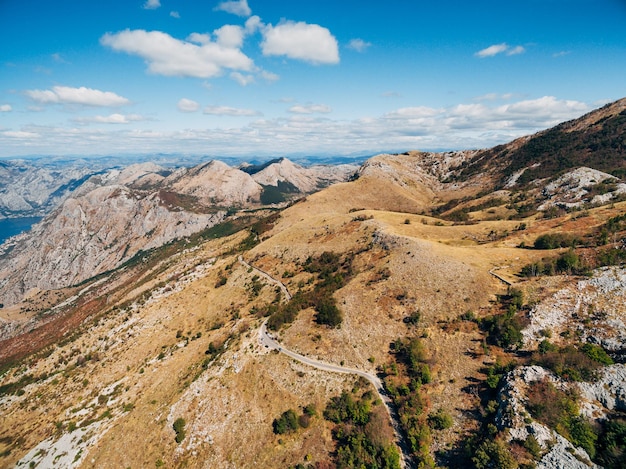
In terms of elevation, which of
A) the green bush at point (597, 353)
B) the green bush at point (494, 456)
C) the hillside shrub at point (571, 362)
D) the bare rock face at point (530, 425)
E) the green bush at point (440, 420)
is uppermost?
the green bush at point (597, 353)

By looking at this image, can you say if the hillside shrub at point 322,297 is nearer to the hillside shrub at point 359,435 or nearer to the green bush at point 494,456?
the hillside shrub at point 359,435

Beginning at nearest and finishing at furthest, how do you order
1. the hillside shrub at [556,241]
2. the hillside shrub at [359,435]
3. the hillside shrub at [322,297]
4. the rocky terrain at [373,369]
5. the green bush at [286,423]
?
the rocky terrain at [373,369]
the hillside shrub at [359,435]
the green bush at [286,423]
the hillside shrub at [322,297]
the hillside shrub at [556,241]

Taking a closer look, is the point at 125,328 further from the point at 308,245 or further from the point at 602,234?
the point at 602,234

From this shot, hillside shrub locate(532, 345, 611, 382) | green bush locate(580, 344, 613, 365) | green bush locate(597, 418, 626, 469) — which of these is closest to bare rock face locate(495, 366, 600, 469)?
green bush locate(597, 418, 626, 469)

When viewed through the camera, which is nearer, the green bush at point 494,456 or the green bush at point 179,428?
the green bush at point 494,456

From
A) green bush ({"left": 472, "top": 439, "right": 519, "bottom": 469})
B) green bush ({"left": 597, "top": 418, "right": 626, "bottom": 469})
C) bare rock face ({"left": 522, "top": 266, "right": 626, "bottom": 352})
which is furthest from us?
bare rock face ({"left": 522, "top": 266, "right": 626, "bottom": 352})

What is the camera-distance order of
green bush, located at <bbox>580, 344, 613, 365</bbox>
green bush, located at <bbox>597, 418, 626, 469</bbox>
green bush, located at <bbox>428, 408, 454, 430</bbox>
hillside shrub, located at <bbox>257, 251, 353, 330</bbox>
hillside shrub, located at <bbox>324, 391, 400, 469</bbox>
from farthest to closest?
hillside shrub, located at <bbox>257, 251, 353, 330</bbox> < green bush, located at <bbox>428, 408, 454, 430</bbox> < hillside shrub, located at <bbox>324, 391, 400, 469</bbox> < green bush, located at <bbox>580, 344, 613, 365</bbox> < green bush, located at <bbox>597, 418, 626, 469</bbox>

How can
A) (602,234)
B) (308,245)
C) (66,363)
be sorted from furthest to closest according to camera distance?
(308,245), (66,363), (602,234)

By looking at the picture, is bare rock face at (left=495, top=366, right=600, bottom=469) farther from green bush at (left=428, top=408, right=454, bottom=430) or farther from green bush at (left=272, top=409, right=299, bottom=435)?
green bush at (left=272, top=409, right=299, bottom=435)

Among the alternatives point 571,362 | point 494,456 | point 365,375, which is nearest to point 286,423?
point 365,375

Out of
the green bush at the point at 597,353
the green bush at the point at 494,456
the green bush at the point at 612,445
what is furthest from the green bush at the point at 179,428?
the green bush at the point at 597,353

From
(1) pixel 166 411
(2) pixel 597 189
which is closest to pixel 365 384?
(1) pixel 166 411
